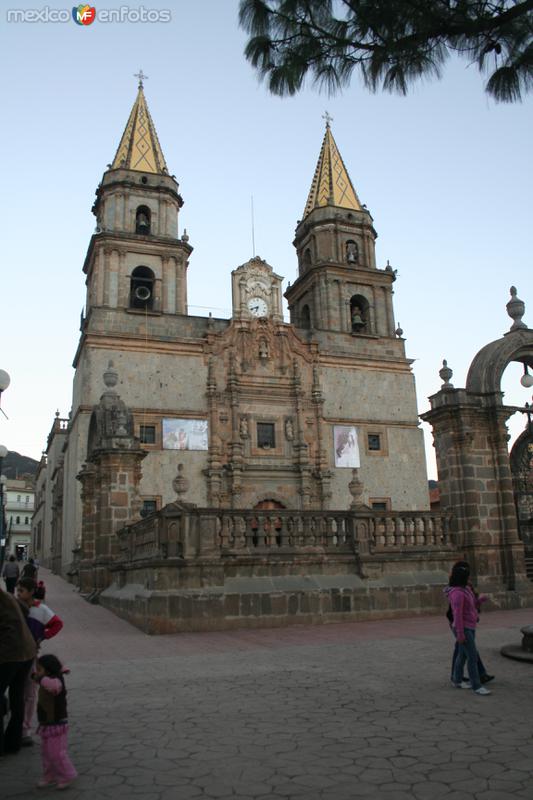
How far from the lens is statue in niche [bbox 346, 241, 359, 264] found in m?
38.3

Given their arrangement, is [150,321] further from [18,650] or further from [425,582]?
[18,650]

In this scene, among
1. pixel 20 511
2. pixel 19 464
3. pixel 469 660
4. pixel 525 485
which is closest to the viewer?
pixel 469 660

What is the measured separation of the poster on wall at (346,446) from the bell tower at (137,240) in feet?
32.0

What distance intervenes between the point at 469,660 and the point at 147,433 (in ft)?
81.9

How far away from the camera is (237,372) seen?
109ft

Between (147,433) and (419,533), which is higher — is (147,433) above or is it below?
above

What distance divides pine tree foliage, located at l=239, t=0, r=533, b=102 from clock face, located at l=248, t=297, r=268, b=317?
1064 inches

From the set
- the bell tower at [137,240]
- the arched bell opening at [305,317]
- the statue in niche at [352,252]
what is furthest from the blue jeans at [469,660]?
the statue in niche at [352,252]

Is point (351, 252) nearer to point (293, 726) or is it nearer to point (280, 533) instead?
point (280, 533)

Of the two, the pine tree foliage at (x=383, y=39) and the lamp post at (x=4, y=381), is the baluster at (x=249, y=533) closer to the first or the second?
the lamp post at (x=4, y=381)

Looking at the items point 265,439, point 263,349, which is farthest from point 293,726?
point 263,349

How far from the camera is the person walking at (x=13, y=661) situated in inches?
Answer: 197

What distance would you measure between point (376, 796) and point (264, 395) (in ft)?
96.9

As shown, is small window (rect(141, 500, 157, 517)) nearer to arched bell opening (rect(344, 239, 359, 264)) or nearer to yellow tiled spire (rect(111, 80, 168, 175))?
yellow tiled spire (rect(111, 80, 168, 175))
